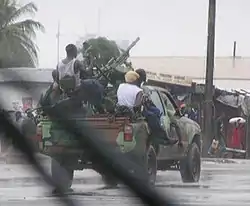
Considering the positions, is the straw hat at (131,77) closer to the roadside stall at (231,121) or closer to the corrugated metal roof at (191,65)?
the roadside stall at (231,121)

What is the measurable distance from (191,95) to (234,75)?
86.9 ft

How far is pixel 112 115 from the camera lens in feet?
39.6

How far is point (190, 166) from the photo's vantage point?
14188 millimetres

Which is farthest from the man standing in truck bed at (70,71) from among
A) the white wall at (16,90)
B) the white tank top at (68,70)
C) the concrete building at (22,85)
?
the white wall at (16,90)

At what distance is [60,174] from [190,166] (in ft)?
8.95

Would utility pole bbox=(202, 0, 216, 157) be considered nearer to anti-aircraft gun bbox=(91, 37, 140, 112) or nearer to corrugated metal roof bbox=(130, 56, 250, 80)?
anti-aircraft gun bbox=(91, 37, 140, 112)

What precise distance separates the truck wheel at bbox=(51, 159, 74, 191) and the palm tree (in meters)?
20.7

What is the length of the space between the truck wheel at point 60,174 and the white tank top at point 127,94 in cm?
139

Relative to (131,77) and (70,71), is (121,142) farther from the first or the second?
(70,71)

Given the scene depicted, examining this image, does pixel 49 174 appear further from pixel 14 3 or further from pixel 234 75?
pixel 234 75

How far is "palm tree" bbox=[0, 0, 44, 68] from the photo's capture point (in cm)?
3422

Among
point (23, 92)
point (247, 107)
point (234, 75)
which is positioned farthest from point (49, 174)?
point (234, 75)

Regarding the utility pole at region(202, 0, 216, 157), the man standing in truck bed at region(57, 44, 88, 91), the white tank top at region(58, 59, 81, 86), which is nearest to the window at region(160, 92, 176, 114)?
the man standing in truck bed at region(57, 44, 88, 91)

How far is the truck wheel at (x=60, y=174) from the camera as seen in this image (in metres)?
12.4
